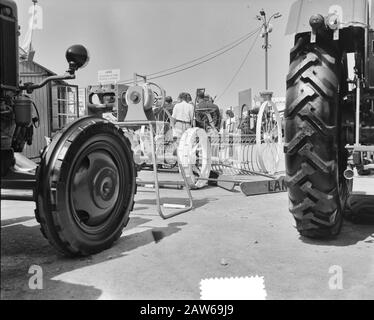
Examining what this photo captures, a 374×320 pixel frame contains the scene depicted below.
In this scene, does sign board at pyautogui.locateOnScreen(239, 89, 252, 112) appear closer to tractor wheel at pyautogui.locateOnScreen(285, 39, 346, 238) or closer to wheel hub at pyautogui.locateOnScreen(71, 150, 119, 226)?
tractor wheel at pyautogui.locateOnScreen(285, 39, 346, 238)

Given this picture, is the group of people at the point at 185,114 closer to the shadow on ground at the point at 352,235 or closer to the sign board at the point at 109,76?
the sign board at the point at 109,76

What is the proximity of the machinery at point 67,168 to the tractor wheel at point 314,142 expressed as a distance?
62.3 inches

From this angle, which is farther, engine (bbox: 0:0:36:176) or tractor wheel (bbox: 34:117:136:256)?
tractor wheel (bbox: 34:117:136:256)

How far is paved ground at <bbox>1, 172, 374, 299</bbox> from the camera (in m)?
2.76

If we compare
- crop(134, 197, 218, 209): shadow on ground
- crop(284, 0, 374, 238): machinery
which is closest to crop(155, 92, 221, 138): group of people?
crop(134, 197, 218, 209): shadow on ground

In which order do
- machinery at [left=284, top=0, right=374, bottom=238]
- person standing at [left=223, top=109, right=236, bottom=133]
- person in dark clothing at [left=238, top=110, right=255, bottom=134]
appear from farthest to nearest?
1. person standing at [left=223, top=109, right=236, bottom=133]
2. person in dark clothing at [left=238, top=110, right=255, bottom=134]
3. machinery at [left=284, top=0, right=374, bottom=238]

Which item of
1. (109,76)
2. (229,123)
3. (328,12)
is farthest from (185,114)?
(229,123)

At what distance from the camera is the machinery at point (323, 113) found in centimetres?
367

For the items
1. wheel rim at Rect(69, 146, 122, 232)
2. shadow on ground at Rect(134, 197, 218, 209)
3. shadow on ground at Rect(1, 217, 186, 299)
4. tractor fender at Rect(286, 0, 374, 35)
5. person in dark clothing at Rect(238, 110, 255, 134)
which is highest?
tractor fender at Rect(286, 0, 374, 35)

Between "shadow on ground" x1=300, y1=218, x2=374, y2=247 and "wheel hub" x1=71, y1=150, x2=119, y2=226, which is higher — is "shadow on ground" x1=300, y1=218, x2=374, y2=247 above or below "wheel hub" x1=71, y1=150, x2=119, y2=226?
below

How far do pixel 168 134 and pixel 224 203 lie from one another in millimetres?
3486

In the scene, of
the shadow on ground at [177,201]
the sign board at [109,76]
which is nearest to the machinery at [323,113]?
the shadow on ground at [177,201]

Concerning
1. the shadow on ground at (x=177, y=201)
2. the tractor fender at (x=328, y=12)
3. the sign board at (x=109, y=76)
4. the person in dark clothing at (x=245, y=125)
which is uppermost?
the tractor fender at (x=328, y=12)

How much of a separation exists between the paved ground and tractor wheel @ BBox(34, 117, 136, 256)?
192 millimetres
